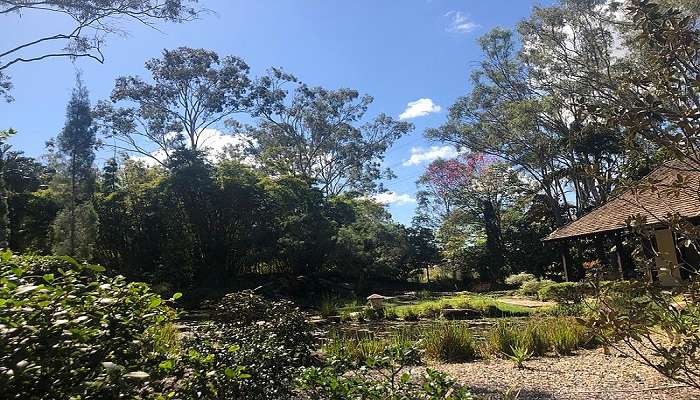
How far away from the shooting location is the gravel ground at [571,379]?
4.05 m

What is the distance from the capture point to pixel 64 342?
1.32m

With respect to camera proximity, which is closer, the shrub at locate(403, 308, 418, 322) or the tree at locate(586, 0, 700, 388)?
the tree at locate(586, 0, 700, 388)

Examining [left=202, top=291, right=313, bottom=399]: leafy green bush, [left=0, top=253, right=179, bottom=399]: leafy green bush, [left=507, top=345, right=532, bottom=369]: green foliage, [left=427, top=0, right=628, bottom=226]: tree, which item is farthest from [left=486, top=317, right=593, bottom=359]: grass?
[left=427, top=0, right=628, bottom=226]: tree

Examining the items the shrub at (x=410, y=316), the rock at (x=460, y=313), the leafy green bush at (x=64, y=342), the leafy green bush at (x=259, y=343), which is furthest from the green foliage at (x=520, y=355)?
the shrub at (x=410, y=316)

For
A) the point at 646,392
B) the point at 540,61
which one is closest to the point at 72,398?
the point at 646,392

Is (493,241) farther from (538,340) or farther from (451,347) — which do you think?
(451,347)

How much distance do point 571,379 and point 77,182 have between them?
65.7 feet

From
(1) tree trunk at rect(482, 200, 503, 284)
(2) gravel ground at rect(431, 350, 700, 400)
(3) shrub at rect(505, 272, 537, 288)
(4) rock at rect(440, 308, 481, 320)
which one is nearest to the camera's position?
(2) gravel ground at rect(431, 350, 700, 400)

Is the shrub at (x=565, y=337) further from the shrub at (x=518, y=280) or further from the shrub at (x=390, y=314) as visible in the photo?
the shrub at (x=518, y=280)

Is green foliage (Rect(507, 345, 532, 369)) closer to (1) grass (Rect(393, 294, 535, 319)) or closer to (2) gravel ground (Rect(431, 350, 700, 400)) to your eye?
(2) gravel ground (Rect(431, 350, 700, 400))

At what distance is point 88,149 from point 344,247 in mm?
11732

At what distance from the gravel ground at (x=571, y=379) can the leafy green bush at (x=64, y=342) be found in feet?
11.2

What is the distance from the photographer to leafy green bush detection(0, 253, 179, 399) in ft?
3.98

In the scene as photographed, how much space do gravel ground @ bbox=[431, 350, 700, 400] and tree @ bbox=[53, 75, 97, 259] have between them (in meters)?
15.1
